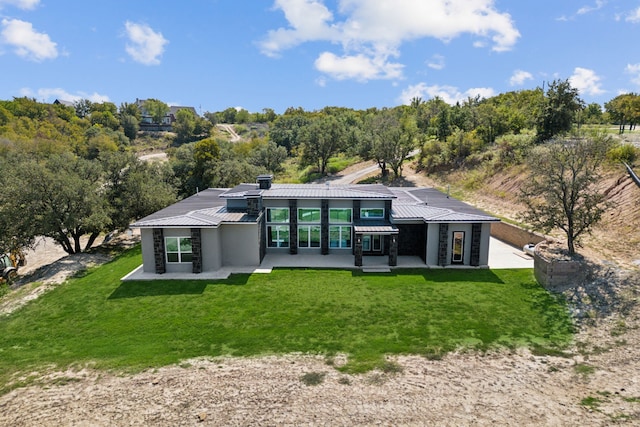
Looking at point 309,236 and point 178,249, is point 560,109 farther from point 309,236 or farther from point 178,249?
point 178,249

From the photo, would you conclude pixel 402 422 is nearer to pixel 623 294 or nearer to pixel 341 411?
pixel 341 411

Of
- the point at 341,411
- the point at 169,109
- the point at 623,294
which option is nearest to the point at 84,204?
the point at 341,411

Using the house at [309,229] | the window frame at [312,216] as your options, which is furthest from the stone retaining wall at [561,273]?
the window frame at [312,216]

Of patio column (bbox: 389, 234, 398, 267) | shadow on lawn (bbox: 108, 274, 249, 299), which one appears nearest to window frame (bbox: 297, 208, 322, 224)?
patio column (bbox: 389, 234, 398, 267)

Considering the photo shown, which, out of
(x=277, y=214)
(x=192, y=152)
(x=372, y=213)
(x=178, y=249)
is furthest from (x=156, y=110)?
(x=372, y=213)

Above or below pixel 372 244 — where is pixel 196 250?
above

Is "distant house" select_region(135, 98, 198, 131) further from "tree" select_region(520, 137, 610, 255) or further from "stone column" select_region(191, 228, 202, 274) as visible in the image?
"tree" select_region(520, 137, 610, 255)
